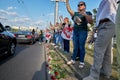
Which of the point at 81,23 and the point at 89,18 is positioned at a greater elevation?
the point at 89,18

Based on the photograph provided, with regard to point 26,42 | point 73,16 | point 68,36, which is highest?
point 73,16

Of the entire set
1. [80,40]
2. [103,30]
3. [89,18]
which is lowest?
[80,40]

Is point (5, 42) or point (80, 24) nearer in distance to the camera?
point (80, 24)

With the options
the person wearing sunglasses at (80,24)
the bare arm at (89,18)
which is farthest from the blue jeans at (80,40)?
the bare arm at (89,18)

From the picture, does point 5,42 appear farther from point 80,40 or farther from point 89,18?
point 89,18

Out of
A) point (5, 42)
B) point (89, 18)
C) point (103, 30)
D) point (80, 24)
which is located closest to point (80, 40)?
point (80, 24)

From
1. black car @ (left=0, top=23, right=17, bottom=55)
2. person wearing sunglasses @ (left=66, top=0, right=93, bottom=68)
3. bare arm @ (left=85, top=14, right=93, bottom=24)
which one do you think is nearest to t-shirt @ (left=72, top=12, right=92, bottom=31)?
person wearing sunglasses @ (left=66, top=0, right=93, bottom=68)

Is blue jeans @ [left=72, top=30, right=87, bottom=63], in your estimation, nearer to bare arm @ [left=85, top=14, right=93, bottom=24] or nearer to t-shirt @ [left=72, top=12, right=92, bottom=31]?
t-shirt @ [left=72, top=12, right=92, bottom=31]

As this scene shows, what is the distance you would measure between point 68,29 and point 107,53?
632cm

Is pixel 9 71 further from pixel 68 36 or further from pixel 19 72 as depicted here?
pixel 68 36

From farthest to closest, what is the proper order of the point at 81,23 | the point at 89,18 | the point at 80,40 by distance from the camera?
the point at 80,40 → the point at 81,23 → the point at 89,18

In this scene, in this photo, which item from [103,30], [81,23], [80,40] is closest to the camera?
[103,30]

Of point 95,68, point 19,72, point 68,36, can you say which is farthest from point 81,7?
point 68,36

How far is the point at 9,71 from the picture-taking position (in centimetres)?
735
